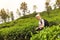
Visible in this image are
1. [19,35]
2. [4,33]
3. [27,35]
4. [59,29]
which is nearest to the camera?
[59,29]

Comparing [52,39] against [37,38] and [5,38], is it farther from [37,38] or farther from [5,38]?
[5,38]

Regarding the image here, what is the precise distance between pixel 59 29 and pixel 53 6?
4333 inches

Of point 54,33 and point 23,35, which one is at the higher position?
point 54,33

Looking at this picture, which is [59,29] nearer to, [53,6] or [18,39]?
[18,39]

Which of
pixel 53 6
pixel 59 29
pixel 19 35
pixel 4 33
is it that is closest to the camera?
pixel 59 29

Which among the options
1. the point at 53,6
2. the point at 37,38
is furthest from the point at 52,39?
the point at 53,6

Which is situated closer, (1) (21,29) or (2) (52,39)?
(2) (52,39)

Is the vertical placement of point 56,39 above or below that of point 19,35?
above

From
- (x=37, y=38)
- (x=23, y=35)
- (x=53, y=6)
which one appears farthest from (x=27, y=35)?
(x=53, y=6)

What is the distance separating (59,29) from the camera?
6.82 metres

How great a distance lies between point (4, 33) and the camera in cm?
2680

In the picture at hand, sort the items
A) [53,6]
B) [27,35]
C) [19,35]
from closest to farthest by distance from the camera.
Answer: [27,35] → [19,35] → [53,6]

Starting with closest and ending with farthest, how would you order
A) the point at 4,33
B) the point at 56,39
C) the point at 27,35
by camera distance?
the point at 56,39, the point at 27,35, the point at 4,33

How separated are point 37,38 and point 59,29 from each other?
80 cm
